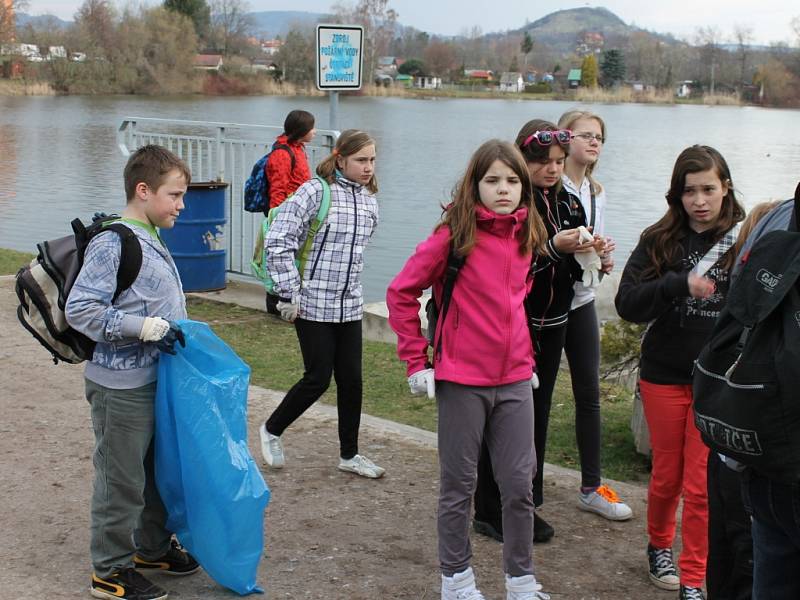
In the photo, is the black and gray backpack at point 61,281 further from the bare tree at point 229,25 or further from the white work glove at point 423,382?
the bare tree at point 229,25

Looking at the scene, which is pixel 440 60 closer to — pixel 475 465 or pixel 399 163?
pixel 399 163

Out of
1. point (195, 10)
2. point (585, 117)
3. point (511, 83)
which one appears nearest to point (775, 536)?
point (585, 117)

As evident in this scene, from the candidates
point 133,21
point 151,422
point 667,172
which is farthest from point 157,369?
point 133,21

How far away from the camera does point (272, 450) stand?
5484 mm

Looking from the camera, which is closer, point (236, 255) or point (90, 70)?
point (236, 255)

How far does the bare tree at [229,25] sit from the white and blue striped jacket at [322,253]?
364ft

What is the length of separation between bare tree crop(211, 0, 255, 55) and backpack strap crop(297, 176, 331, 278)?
4362 inches

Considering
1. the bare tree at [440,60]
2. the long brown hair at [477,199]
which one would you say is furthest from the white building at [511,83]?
the long brown hair at [477,199]

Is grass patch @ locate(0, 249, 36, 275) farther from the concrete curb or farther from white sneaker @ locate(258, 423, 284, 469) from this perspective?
white sneaker @ locate(258, 423, 284, 469)

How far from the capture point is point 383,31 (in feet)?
405

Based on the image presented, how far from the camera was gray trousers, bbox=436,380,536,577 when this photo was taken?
3.97 m

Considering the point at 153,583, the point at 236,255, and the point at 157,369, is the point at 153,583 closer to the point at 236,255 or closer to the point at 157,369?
the point at 157,369

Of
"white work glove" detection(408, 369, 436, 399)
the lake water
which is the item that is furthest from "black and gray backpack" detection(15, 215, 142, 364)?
the lake water

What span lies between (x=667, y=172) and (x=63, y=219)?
58.8ft
